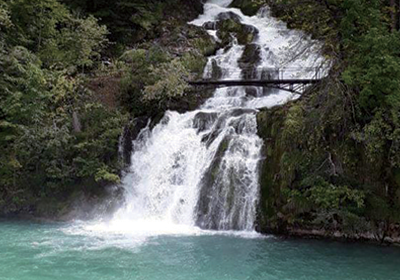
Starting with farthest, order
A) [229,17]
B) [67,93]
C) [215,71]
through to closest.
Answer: [229,17] → [215,71] → [67,93]

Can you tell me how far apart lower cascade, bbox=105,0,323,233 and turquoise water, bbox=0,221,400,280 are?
1.37 meters

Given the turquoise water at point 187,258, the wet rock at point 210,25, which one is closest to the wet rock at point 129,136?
the turquoise water at point 187,258

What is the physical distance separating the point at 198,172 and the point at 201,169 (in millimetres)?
144

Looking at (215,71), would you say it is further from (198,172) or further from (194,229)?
(194,229)

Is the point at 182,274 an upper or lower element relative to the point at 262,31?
lower

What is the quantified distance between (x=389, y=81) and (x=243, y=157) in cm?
514

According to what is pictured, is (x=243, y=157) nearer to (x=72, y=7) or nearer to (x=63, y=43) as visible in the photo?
(x=63, y=43)

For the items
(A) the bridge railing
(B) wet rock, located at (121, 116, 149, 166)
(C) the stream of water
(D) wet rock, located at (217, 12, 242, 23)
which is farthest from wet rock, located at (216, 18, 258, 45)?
(B) wet rock, located at (121, 116, 149, 166)

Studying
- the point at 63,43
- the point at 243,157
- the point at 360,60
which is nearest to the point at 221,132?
the point at 243,157

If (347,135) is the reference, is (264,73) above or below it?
above

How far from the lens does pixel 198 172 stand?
588 inches

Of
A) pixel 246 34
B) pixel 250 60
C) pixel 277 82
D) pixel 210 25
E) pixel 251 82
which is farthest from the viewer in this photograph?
pixel 210 25

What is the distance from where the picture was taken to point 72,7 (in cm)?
2409

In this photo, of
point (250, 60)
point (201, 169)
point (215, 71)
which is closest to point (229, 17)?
point (250, 60)
